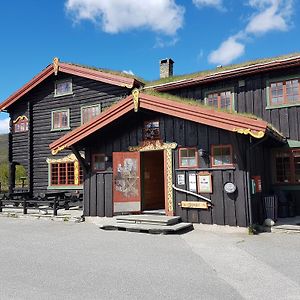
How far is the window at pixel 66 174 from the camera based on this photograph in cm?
1819

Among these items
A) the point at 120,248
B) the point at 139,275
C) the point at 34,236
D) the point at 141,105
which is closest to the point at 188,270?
the point at 139,275

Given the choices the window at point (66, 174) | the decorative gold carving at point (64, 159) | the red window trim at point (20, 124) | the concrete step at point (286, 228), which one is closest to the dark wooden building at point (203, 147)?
the concrete step at point (286, 228)

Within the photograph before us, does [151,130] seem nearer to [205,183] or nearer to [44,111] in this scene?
[205,183]

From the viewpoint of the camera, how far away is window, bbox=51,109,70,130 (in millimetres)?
19078

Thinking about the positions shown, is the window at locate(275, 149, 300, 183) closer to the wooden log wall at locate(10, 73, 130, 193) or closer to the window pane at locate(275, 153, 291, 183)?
the window pane at locate(275, 153, 291, 183)

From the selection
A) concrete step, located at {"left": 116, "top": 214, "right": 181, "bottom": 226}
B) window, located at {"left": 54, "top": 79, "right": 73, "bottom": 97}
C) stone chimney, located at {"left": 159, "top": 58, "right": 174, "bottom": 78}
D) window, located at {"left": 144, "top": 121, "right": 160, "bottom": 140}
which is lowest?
concrete step, located at {"left": 116, "top": 214, "right": 181, "bottom": 226}

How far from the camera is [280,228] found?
9711 millimetres

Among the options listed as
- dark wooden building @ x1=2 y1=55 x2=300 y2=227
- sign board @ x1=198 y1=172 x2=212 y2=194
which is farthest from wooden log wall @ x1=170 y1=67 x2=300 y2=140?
sign board @ x1=198 y1=172 x2=212 y2=194

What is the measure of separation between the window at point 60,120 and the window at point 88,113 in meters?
1.08

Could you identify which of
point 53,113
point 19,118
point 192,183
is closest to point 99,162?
point 192,183

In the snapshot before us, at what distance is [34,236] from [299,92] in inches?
408

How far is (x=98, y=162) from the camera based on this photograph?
41.3 ft

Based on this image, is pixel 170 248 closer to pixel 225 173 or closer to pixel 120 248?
pixel 120 248

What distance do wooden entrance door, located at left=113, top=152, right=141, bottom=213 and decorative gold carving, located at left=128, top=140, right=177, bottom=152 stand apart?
20 centimetres
